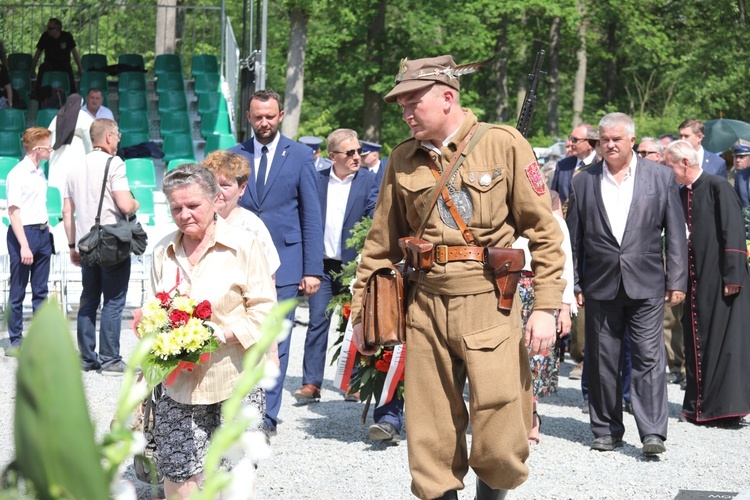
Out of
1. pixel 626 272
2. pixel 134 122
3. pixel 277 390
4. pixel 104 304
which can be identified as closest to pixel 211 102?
pixel 134 122

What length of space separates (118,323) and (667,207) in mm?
4753

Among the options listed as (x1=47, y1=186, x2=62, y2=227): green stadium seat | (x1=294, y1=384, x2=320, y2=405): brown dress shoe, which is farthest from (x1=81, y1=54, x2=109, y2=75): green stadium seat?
(x1=294, y1=384, x2=320, y2=405): brown dress shoe

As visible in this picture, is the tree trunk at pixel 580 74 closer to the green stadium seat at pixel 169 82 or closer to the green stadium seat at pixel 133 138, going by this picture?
the green stadium seat at pixel 169 82

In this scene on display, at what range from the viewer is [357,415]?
812 cm

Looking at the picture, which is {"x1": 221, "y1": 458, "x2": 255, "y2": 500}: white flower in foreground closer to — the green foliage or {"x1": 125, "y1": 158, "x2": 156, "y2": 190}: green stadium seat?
the green foliage

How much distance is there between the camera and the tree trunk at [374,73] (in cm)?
3030

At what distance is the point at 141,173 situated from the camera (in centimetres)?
1564

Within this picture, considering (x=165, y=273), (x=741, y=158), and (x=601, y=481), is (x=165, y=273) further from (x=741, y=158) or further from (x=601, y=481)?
(x=741, y=158)

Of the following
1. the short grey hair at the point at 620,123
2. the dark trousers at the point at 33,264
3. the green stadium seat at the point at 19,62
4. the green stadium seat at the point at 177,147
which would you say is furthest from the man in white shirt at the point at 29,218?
the green stadium seat at the point at 19,62

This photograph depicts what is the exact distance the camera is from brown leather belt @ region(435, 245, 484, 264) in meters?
4.38

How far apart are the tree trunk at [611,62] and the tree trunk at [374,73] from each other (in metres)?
12.7

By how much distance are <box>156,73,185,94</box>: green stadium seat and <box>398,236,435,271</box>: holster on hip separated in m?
18.6

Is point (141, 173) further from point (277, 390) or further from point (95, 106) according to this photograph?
point (277, 390)

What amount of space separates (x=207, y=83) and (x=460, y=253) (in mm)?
19228
